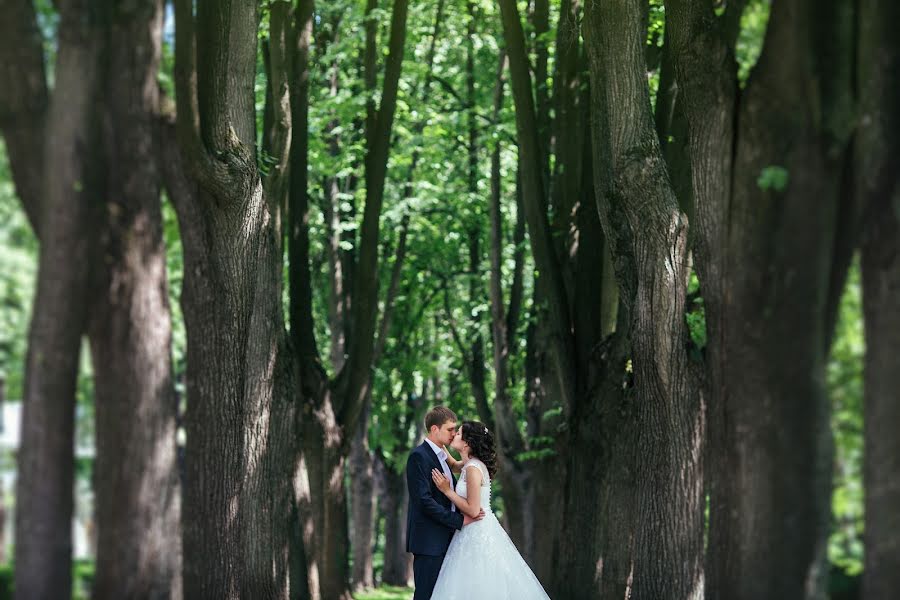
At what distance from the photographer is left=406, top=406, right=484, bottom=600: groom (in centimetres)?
1220

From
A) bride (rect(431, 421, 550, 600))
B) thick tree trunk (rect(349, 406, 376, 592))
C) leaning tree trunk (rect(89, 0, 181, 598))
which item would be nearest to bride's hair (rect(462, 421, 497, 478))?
bride (rect(431, 421, 550, 600))

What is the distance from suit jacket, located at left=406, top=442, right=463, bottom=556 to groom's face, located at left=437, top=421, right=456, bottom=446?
15cm

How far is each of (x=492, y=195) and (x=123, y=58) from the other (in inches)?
481

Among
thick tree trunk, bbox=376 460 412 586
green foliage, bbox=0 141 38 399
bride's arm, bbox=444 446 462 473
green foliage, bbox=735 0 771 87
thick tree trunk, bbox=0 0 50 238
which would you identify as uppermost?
green foliage, bbox=735 0 771 87

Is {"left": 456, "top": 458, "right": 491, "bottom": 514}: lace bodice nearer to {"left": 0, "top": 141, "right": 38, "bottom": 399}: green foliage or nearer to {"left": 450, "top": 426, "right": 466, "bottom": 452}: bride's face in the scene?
{"left": 450, "top": 426, "right": 466, "bottom": 452}: bride's face

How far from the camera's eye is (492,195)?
20.1 meters

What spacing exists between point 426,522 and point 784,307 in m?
5.25

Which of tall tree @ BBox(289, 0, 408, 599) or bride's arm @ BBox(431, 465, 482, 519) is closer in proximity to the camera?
bride's arm @ BBox(431, 465, 482, 519)

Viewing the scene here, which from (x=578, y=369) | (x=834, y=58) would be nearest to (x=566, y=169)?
(x=578, y=369)

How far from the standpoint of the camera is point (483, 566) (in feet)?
39.9

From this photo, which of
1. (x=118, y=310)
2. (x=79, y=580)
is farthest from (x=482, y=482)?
(x=118, y=310)

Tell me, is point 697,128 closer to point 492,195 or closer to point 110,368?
point 110,368

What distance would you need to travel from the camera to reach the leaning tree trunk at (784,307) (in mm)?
8086

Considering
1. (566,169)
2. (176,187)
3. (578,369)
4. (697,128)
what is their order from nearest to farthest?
1. (697,128)
2. (176,187)
3. (578,369)
4. (566,169)
